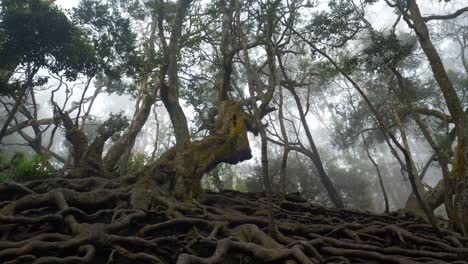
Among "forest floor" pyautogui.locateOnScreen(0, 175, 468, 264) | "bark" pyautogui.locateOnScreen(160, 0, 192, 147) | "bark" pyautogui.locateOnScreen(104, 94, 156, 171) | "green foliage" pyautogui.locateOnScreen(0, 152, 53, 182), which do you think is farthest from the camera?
"bark" pyautogui.locateOnScreen(104, 94, 156, 171)

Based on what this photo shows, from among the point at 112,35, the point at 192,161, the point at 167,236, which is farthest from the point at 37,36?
the point at 167,236

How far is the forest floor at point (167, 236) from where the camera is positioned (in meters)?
3.37

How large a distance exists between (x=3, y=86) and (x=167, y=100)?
4.07 m

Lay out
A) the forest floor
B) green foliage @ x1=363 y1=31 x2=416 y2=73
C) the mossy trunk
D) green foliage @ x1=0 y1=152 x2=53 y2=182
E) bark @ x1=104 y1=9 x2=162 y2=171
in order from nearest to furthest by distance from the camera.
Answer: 1. the forest floor
2. the mossy trunk
3. green foliage @ x1=0 y1=152 x2=53 y2=182
4. green foliage @ x1=363 y1=31 x2=416 y2=73
5. bark @ x1=104 y1=9 x2=162 y2=171

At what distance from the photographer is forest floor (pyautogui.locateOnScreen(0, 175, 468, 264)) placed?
3.37 metres

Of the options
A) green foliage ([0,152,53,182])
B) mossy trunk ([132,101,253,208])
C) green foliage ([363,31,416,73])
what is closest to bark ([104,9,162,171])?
green foliage ([0,152,53,182])

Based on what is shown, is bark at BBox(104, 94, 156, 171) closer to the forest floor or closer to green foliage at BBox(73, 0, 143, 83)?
green foliage at BBox(73, 0, 143, 83)

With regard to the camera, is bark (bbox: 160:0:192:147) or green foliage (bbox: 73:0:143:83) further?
green foliage (bbox: 73:0:143:83)

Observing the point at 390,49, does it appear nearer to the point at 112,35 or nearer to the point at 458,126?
the point at 458,126

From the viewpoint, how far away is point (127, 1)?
1334cm

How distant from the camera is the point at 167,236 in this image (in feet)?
13.4

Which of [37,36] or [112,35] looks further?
[112,35]

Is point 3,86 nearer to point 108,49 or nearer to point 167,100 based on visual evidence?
point 108,49

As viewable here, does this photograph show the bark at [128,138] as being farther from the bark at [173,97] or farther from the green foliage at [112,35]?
the bark at [173,97]
